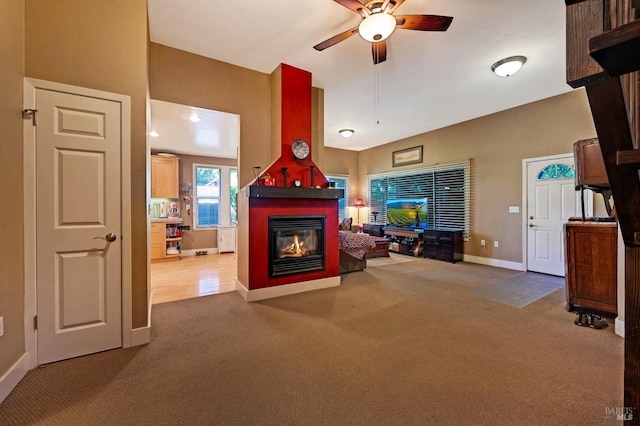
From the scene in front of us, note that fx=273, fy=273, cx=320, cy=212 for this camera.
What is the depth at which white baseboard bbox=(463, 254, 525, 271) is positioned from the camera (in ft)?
16.7

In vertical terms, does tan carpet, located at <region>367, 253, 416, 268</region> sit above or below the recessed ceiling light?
below

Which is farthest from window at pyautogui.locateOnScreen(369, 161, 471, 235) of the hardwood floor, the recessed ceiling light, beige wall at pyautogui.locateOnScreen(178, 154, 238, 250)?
the recessed ceiling light

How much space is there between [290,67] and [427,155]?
4.25m

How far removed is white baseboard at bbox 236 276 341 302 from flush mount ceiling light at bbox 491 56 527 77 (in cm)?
356

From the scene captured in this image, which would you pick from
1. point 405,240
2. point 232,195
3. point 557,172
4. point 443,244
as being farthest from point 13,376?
point 557,172

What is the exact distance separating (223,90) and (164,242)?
411 cm

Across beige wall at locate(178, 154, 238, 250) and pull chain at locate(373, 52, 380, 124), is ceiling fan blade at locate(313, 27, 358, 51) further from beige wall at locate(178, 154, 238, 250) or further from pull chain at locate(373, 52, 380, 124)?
beige wall at locate(178, 154, 238, 250)

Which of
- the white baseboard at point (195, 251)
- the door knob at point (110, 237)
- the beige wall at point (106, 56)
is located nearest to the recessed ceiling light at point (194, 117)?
the beige wall at point (106, 56)

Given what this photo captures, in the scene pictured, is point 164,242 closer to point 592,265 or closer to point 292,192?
point 292,192

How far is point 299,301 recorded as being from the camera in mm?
3350

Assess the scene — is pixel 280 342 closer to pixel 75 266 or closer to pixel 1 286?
pixel 75 266

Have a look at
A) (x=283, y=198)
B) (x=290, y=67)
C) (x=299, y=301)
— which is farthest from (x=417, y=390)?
(x=290, y=67)

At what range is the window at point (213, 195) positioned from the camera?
23.6 feet

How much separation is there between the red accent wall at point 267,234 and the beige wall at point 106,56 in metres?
1.25
